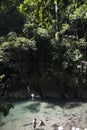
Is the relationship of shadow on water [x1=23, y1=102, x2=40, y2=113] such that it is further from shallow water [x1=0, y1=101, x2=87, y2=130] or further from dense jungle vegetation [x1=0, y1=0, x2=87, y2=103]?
dense jungle vegetation [x1=0, y1=0, x2=87, y2=103]

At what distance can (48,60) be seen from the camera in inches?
714

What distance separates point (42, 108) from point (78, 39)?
293 inches

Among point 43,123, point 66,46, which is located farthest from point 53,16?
point 43,123

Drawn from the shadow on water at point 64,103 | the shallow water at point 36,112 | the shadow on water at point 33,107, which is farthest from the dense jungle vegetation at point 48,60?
the shadow on water at point 33,107

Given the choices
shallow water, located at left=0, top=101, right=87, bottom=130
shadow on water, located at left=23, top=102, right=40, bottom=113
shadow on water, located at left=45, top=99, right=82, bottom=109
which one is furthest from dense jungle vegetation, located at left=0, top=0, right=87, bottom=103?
shadow on water, located at left=23, top=102, right=40, bottom=113

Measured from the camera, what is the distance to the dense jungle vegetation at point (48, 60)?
17172 mm

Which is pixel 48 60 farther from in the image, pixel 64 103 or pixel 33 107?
pixel 33 107

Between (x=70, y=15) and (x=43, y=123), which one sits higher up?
(x=70, y=15)

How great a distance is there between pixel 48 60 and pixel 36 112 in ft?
19.2

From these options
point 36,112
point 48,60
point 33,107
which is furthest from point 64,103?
point 48,60

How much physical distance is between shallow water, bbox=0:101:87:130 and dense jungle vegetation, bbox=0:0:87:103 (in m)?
2.32

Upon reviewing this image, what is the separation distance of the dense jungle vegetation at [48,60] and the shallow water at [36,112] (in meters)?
2.32

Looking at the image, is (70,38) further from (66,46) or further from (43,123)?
(43,123)

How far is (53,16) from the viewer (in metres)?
22.8
